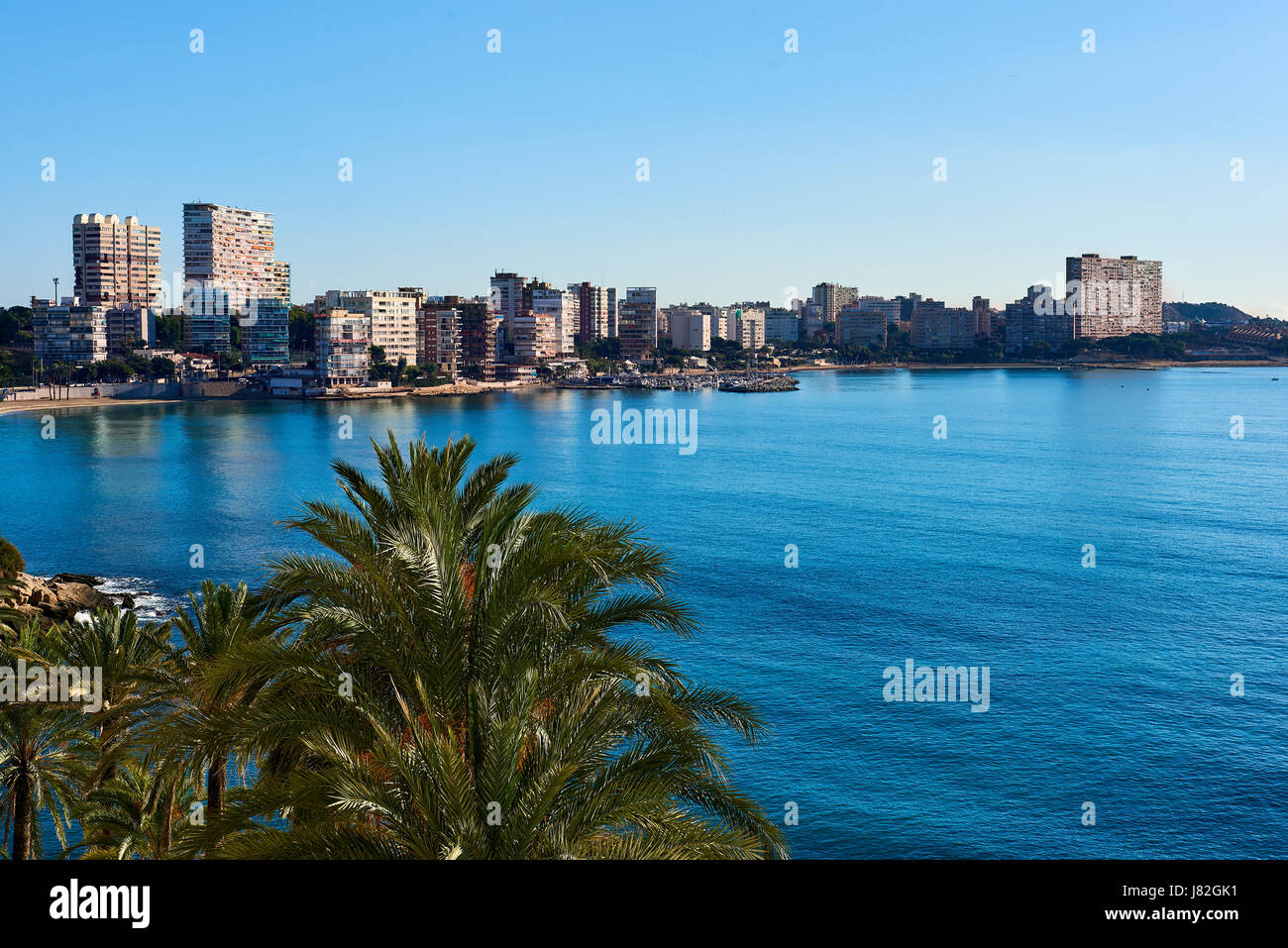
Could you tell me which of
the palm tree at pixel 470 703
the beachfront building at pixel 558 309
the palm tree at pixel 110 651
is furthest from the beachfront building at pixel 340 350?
the palm tree at pixel 470 703

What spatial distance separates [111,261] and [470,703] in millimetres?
193664

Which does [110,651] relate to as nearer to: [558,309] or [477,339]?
[477,339]

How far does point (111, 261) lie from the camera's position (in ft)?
583

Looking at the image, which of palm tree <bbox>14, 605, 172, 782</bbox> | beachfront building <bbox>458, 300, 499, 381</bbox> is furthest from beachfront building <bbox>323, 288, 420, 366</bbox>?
palm tree <bbox>14, 605, 172, 782</bbox>

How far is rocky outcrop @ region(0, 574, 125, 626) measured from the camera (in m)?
30.8

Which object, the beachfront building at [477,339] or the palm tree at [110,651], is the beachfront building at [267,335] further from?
the palm tree at [110,651]

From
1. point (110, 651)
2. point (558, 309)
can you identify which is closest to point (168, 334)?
point (558, 309)

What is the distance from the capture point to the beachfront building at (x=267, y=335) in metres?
150

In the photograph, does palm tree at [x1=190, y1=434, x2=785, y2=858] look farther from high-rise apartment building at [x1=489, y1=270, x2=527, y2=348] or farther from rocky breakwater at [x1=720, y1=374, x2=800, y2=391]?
high-rise apartment building at [x1=489, y1=270, x2=527, y2=348]

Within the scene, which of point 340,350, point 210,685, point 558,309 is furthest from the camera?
point 558,309

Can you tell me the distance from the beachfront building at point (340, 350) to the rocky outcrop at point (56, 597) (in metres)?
104

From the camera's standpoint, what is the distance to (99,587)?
37.3m
